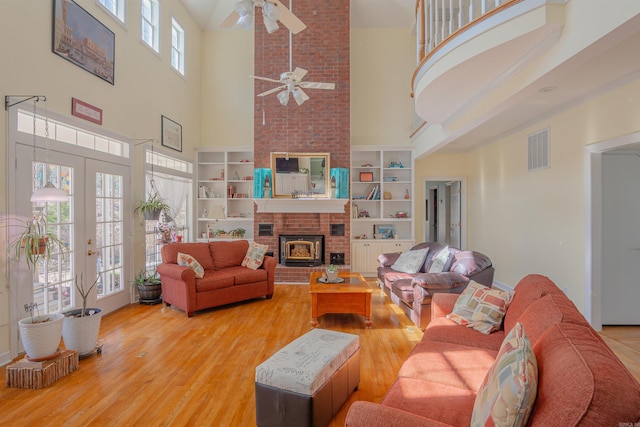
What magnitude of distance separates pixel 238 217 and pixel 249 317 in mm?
3228

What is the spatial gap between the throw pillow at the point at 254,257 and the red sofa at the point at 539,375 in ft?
10.1

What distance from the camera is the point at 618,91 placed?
3.33m

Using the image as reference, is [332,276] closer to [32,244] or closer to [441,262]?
[441,262]

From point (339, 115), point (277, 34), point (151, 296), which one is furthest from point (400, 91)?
point (151, 296)

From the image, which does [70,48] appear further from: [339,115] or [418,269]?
[418,269]

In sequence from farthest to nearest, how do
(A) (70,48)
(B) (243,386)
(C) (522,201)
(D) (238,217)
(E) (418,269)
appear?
1. (D) (238,217)
2. (C) (522,201)
3. (E) (418,269)
4. (A) (70,48)
5. (B) (243,386)

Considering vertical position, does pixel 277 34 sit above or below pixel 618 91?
above

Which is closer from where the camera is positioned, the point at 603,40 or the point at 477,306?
the point at 603,40

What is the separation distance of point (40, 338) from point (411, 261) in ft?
13.6

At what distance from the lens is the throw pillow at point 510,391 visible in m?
1.08

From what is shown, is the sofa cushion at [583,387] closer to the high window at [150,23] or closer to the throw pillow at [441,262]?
the throw pillow at [441,262]

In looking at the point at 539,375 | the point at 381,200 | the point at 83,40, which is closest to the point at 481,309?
the point at 539,375

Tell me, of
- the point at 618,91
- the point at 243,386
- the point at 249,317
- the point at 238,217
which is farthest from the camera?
the point at 238,217

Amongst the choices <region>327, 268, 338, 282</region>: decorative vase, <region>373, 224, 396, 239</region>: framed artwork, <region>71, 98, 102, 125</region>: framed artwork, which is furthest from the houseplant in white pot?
<region>373, 224, 396, 239</region>: framed artwork
